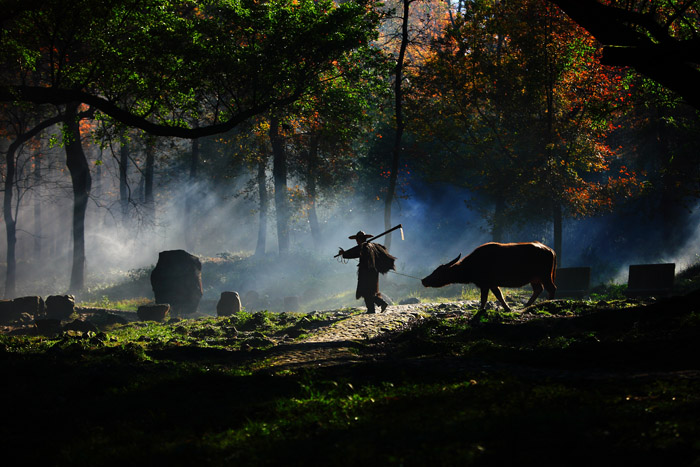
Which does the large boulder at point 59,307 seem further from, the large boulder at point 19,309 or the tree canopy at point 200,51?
the tree canopy at point 200,51

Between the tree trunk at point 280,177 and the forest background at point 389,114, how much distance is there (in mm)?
122

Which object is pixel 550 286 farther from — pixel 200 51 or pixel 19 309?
pixel 19 309

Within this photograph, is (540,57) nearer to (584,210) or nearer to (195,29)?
(584,210)

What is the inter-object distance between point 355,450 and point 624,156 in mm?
34981

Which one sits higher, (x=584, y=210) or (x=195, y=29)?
(x=195, y=29)

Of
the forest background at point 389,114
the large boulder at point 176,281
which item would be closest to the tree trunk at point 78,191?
the forest background at point 389,114

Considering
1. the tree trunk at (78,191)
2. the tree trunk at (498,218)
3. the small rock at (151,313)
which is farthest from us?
the tree trunk at (498,218)

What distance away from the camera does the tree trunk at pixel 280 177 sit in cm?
3495

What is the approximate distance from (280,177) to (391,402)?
102 feet

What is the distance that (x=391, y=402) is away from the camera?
5.96 metres

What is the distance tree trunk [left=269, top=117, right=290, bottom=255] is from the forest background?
122 millimetres

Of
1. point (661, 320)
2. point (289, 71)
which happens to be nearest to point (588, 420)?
point (661, 320)

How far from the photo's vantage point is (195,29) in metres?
17.0

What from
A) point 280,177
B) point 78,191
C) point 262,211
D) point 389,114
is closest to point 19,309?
point 78,191
